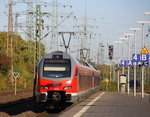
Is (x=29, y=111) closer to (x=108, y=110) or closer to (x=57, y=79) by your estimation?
(x=57, y=79)

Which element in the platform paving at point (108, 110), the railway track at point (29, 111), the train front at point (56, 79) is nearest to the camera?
the platform paving at point (108, 110)

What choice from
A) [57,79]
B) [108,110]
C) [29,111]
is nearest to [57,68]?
[57,79]

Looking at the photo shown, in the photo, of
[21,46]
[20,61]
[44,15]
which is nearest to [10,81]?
[44,15]

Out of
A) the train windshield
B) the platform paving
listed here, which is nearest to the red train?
the train windshield

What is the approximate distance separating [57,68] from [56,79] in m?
0.81

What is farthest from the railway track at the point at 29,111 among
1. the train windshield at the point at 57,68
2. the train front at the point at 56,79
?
the train windshield at the point at 57,68

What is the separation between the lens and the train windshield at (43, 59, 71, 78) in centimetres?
2298

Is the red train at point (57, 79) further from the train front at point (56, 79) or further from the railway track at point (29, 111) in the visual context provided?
the railway track at point (29, 111)

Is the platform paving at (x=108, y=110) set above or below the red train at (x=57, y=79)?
below

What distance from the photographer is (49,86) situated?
22.6 metres

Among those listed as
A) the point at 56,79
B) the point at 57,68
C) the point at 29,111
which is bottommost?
the point at 29,111

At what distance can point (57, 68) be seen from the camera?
23.3m

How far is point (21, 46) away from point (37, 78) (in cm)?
5979

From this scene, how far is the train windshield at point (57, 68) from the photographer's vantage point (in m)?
23.0
